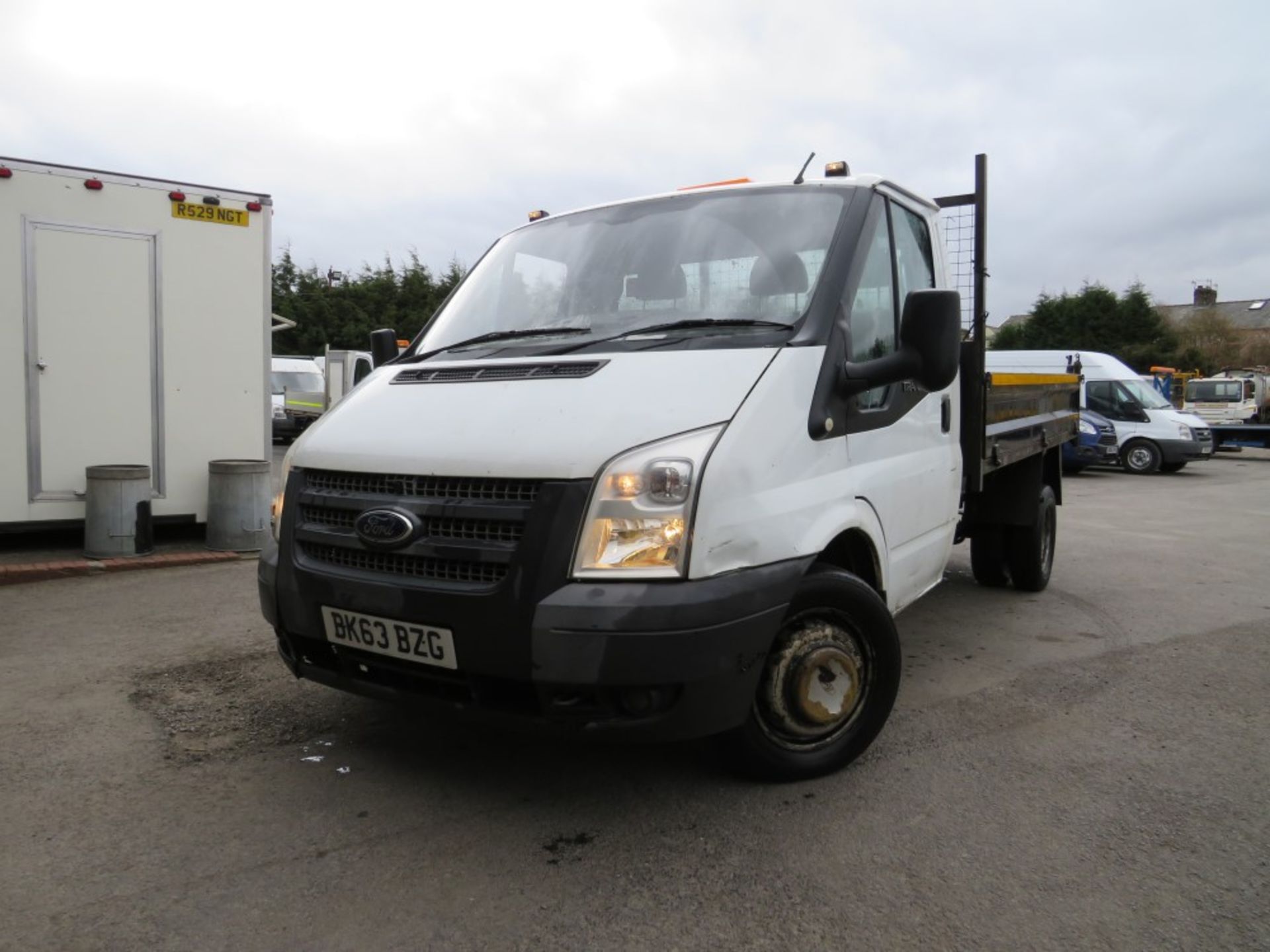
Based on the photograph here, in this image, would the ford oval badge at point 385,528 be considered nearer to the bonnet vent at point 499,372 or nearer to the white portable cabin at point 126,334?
the bonnet vent at point 499,372

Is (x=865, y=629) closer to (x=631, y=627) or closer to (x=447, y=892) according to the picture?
(x=631, y=627)

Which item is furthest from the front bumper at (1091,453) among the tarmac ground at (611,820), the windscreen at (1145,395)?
the tarmac ground at (611,820)

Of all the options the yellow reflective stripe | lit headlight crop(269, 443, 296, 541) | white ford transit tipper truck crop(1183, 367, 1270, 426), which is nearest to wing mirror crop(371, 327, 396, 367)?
lit headlight crop(269, 443, 296, 541)

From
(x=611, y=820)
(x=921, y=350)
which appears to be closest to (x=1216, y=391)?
(x=921, y=350)

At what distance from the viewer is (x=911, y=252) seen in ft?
13.5

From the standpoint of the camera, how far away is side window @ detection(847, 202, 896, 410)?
347cm

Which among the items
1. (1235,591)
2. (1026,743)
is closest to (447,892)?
(1026,743)

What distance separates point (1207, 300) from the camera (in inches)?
2645

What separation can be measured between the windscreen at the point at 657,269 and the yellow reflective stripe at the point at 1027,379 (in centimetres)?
228

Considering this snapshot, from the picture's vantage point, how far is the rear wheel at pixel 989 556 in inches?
258

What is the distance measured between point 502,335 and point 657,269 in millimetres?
670

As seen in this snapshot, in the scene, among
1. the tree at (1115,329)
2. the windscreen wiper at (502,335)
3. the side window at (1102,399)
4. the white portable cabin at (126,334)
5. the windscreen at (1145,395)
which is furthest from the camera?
the tree at (1115,329)

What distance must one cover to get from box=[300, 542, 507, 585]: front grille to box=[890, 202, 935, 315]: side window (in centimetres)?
205

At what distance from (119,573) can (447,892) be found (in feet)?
17.4
